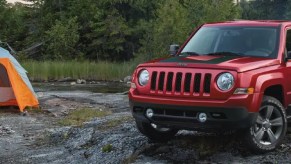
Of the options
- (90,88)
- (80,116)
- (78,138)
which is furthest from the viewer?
(90,88)

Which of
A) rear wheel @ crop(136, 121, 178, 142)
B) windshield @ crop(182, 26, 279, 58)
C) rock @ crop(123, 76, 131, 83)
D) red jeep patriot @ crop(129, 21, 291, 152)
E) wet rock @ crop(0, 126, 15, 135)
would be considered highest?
windshield @ crop(182, 26, 279, 58)

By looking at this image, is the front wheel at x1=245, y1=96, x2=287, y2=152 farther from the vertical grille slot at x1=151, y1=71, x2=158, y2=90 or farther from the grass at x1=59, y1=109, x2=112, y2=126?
the grass at x1=59, y1=109, x2=112, y2=126

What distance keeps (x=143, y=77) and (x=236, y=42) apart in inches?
64.1

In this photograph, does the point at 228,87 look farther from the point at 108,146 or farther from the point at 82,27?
the point at 82,27

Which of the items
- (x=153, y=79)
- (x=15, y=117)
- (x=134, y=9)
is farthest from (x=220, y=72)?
(x=134, y=9)

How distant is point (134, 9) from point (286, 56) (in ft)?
120

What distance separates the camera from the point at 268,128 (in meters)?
7.16

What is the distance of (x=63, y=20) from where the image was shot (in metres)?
43.0

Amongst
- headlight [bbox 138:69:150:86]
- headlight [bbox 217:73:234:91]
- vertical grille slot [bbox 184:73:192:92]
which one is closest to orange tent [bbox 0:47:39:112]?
headlight [bbox 138:69:150:86]

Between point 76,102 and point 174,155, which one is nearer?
point 174,155

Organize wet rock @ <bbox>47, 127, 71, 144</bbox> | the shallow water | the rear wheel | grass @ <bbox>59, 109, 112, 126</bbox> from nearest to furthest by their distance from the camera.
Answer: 1. the rear wheel
2. wet rock @ <bbox>47, 127, 71, 144</bbox>
3. grass @ <bbox>59, 109, 112, 126</bbox>
4. the shallow water

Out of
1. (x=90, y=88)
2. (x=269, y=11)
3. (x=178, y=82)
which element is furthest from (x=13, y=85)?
(x=269, y=11)

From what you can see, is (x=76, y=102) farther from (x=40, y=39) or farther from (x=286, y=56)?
(x=40, y=39)

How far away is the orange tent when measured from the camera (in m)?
15.0
